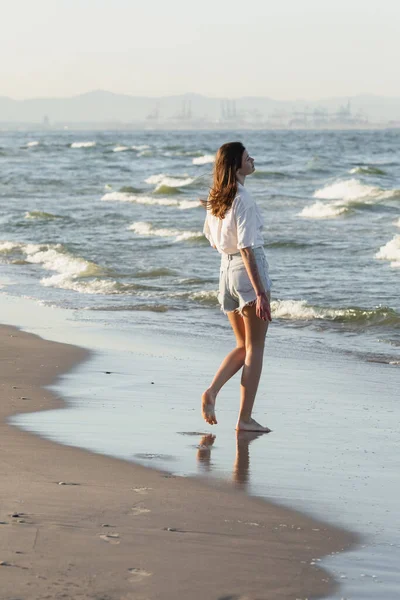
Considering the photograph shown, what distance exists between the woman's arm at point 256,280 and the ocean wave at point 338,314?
5313 mm

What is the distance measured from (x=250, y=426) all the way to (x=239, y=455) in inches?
21.5

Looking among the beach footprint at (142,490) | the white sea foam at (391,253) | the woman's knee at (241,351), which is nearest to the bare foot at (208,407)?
the woman's knee at (241,351)

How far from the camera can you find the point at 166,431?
609 centimetres

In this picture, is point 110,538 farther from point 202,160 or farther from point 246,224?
point 202,160

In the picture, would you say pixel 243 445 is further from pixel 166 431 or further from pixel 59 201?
pixel 59 201

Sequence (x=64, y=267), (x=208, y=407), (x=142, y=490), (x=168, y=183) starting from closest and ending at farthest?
(x=142, y=490) < (x=208, y=407) < (x=64, y=267) < (x=168, y=183)

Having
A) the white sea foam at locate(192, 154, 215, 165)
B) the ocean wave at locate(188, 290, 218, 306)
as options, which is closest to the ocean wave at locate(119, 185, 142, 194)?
the ocean wave at locate(188, 290, 218, 306)

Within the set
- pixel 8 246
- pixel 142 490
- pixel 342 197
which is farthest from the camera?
pixel 342 197

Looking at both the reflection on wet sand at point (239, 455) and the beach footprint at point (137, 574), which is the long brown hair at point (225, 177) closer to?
the reflection on wet sand at point (239, 455)

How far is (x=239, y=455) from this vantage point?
566 cm

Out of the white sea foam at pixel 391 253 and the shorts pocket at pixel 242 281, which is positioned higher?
the shorts pocket at pixel 242 281

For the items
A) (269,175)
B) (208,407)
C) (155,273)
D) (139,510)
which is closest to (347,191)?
(269,175)

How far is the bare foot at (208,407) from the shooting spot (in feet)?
20.6

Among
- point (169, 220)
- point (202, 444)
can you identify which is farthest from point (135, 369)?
point (169, 220)
